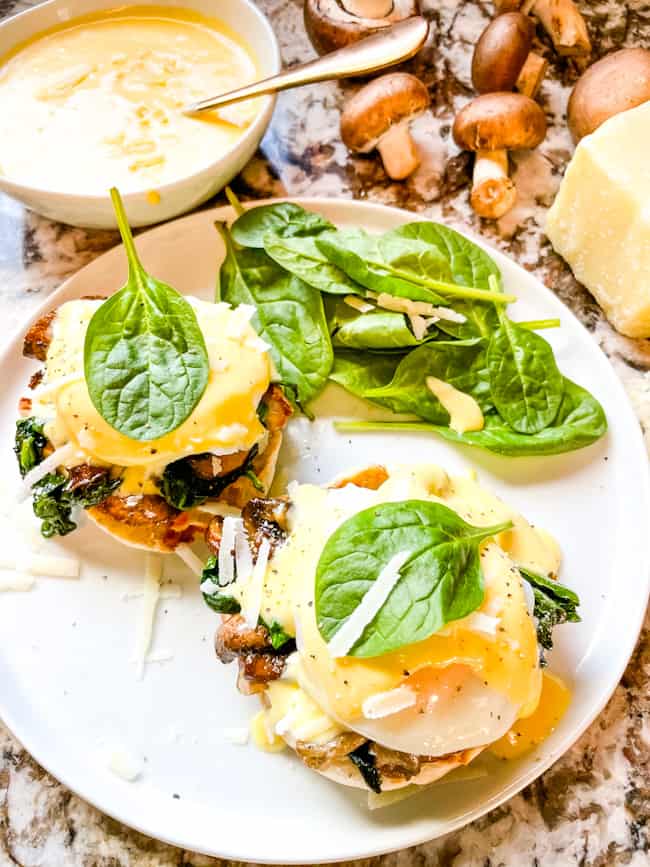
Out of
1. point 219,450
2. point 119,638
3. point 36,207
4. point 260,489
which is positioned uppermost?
point 36,207

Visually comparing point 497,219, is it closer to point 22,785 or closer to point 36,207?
point 36,207

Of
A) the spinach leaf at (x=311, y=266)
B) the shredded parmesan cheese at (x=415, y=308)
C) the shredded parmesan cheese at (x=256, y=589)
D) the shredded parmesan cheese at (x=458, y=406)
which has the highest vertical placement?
the spinach leaf at (x=311, y=266)

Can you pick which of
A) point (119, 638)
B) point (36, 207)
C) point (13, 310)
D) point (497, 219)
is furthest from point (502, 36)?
point (119, 638)

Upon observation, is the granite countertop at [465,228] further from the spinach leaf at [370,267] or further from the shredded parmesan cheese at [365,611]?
the shredded parmesan cheese at [365,611]

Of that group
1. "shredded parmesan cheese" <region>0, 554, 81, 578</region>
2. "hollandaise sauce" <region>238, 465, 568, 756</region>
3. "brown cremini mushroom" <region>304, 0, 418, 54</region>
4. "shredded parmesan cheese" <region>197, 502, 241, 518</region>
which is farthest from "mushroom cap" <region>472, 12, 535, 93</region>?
"shredded parmesan cheese" <region>0, 554, 81, 578</region>

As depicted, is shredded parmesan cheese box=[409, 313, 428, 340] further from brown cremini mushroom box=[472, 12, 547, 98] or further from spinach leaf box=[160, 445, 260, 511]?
brown cremini mushroom box=[472, 12, 547, 98]

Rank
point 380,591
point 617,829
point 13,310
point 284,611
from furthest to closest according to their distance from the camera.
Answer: point 13,310, point 617,829, point 284,611, point 380,591

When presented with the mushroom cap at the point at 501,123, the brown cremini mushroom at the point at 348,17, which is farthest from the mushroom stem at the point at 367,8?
the mushroom cap at the point at 501,123
